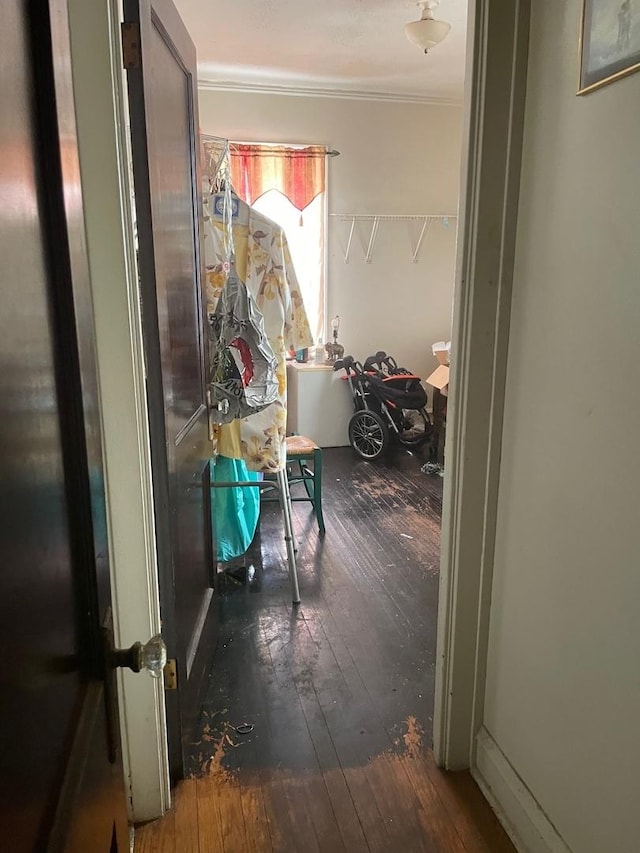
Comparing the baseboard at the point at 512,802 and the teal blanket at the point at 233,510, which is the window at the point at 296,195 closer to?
the teal blanket at the point at 233,510

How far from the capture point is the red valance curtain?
459 centimetres

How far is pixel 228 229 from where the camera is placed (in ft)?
7.78

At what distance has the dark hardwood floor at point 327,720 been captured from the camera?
5.16 feet

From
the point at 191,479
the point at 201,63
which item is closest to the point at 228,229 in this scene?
the point at 191,479

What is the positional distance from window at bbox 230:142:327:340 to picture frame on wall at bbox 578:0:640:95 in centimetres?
341

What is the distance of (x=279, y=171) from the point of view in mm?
4680

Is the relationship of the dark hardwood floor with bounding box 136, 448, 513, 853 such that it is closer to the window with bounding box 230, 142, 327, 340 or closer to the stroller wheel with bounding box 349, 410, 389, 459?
the stroller wheel with bounding box 349, 410, 389, 459

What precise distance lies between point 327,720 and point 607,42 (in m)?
1.84

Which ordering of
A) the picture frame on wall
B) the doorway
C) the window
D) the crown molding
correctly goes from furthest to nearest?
1. the window
2. the crown molding
3. the doorway
4. the picture frame on wall

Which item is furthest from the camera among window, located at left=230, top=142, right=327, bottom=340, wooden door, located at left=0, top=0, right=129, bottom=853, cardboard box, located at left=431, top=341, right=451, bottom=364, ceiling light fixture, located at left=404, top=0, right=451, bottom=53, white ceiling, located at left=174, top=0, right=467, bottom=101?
cardboard box, located at left=431, top=341, right=451, bottom=364

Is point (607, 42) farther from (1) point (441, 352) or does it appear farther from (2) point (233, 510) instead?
(1) point (441, 352)

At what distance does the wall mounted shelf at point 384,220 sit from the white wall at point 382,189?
3 centimetres

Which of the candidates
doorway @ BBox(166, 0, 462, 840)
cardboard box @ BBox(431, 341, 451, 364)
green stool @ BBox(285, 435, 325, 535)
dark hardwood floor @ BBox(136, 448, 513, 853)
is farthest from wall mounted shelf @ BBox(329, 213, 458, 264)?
dark hardwood floor @ BBox(136, 448, 513, 853)

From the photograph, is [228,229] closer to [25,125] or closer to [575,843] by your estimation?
[25,125]
